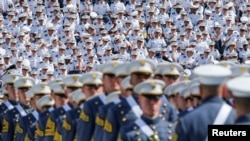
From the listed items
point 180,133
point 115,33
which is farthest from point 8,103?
point 115,33

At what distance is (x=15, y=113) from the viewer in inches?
395

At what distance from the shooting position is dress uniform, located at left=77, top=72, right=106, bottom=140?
25.8ft

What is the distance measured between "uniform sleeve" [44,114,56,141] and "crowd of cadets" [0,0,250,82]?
8.35m

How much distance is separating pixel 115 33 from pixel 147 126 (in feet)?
44.8

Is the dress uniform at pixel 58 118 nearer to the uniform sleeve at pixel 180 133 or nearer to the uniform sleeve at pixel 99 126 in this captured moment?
the uniform sleeve at pixel 99 126

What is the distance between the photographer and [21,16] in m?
21.2

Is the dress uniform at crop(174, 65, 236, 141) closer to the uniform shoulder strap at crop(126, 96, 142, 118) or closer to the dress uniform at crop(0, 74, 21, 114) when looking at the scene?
the uniform shoulder strap at crop(126, 96, 142, 118)

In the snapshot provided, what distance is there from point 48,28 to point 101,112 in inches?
509

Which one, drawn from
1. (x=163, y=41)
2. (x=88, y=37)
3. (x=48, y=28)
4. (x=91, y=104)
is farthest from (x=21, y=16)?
(x=91, y=104)

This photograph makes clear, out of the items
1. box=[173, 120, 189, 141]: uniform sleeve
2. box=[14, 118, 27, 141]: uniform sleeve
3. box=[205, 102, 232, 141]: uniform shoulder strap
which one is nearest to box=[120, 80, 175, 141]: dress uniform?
box=[173, 120, 189, 141]: uniform sleeve

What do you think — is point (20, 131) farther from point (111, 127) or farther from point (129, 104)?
point (129, 104)

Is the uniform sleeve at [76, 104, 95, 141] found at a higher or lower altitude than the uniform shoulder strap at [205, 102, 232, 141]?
lower

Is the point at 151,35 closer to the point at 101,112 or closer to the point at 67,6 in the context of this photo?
the point at 67,6

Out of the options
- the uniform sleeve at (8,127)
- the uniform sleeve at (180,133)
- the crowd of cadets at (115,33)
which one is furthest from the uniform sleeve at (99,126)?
the crowd of cadets at (115,33)
